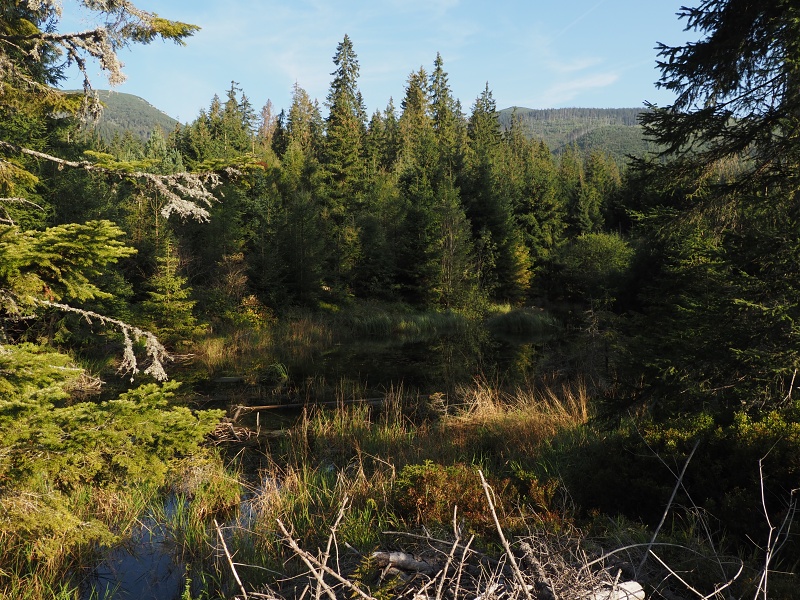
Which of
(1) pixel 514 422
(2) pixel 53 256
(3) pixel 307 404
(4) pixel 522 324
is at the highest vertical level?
(2) pixel 53 256

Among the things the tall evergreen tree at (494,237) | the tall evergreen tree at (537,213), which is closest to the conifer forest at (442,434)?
the tall evergreen tree at (494,237)

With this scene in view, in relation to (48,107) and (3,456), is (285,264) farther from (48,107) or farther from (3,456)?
(3,456)

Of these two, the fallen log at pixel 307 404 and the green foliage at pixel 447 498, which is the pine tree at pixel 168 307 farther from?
the green foliage at pixel 447 498

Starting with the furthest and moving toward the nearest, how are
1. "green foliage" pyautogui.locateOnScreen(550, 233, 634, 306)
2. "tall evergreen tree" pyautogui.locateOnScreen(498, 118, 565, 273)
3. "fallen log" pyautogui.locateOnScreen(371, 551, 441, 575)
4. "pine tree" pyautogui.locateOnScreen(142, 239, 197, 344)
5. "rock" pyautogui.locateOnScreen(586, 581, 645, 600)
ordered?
"tall evergreen tree" pyautogui.locateOnScreen(498, 118, 565, 273) → "green foliage" pyautogui.locateOnScreen(550, 233, 634, 306) → "pine tree" pyautogui.locateOnScreen(142, 239, 197, 344) → "fallen log" pyautogui.locateOnScreen(371, 551, 441, 575) → "rock" pyautogui.locateOnScreen(586, 581, 645, 600)

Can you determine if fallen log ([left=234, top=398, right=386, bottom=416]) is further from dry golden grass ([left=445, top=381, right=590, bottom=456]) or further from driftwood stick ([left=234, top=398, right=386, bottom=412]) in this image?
dry golden grass ([left=445, top=381, right=590, bottom=456])

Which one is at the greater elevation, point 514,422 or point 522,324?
point 514,422

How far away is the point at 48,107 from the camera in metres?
5.79

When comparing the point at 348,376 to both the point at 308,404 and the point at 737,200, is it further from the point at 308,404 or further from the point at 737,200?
the point at 737,200

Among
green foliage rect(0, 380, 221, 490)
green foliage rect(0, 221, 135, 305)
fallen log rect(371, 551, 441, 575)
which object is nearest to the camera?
fallen log rect(371, 551, 441, 575)

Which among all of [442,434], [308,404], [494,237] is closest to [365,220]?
[494,237]

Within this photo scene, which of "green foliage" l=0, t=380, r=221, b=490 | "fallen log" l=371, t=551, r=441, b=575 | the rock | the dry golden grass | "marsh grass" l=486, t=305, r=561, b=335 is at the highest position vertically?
"green foliage" l=0, t=380, r=221, b=490

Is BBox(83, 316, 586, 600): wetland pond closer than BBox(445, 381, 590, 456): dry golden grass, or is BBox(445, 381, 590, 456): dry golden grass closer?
BBox(83, 316, 586, 600): wetland pond

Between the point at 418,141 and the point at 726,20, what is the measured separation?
143ft

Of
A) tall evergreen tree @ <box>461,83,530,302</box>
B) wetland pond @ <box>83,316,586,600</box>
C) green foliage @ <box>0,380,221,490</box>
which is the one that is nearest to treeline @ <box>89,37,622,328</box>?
tall evergreen tree @ <box>461,83,530,302</box>
